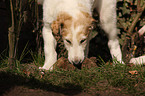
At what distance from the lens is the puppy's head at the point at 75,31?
3.02 meters

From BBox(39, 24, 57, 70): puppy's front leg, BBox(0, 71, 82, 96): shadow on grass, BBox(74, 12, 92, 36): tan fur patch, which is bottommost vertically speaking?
BBox(0, 71, 82, 96): shadow on grass

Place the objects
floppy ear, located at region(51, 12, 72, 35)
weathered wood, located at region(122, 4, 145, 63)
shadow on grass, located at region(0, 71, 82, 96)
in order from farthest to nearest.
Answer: weathered wood, located at region(122, 4, 145, 63) → floppy ear, located at region(51, 12, 72, 35) → shadow on grass, located at region(0, 71, 82, 96)

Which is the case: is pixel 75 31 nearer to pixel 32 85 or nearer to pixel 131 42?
pixel 32 85

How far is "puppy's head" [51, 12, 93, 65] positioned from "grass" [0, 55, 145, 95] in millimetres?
288

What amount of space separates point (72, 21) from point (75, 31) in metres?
0.17

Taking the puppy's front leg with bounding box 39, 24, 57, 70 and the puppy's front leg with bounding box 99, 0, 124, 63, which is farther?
the puppy's front leg with bounding box 99, 0, 124, 63

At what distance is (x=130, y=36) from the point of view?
4844mm

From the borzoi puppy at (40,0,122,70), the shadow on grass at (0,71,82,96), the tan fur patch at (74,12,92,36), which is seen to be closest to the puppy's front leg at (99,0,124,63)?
the borzoi puppy at (40,0,122,70)

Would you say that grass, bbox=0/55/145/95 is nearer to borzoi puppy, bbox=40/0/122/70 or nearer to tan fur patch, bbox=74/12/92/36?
borzoi puppy, bbox=40/0/122/70

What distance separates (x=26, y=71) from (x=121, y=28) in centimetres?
302

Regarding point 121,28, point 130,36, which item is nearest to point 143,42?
point 130,36

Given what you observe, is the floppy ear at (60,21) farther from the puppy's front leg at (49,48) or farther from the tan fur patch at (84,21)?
the puppy's front leg at (49,48)

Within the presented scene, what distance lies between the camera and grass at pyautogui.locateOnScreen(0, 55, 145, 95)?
2.74m

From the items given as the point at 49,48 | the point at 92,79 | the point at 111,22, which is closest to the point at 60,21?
the point at 49,48
